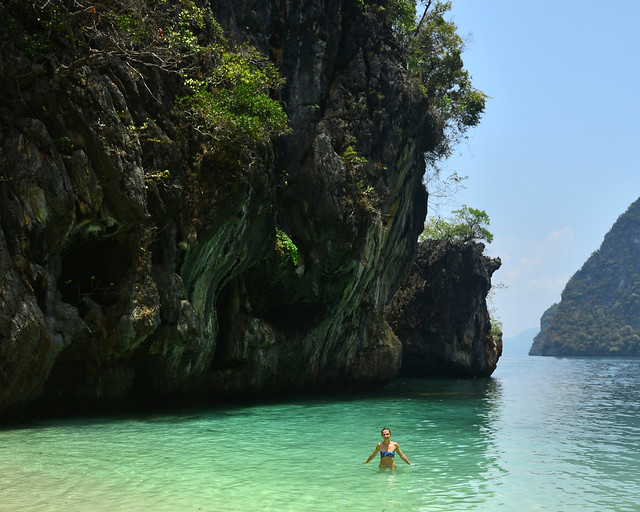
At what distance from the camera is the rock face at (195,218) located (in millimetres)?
11945

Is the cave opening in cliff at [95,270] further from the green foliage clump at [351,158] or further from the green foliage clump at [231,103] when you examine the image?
the green foliage clump at [351,158]

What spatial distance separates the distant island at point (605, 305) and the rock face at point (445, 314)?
98.6 m

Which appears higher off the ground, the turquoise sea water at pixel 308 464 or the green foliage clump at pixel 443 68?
the green foliage clump at pixel 443 68

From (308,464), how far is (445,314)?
31904 mm

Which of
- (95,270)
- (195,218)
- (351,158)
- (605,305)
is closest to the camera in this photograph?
(95,270)

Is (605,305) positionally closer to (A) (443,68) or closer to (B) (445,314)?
(B) (445,314)

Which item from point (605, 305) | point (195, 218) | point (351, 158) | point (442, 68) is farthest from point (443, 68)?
point (605, 305)

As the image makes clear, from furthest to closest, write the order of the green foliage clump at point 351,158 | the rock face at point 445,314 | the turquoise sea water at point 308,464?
the rock face at point 445,314
the green foliage clump at point 351,158
the turquoise sea water at point 308,464

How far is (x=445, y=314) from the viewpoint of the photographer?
41188 millimetres

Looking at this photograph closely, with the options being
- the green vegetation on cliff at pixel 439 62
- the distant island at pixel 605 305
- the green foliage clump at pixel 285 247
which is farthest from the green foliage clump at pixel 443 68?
the distant island at pixel 605 305

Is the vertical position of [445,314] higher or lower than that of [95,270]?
higher

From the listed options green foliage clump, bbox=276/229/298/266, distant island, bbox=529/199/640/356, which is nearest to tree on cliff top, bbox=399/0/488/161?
green foliage clump, bbox=276/229/298/266

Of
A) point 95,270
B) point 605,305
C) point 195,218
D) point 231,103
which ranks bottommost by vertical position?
point 95,270

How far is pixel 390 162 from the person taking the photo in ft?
78.1
